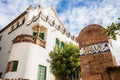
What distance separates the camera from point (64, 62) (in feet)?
51.2

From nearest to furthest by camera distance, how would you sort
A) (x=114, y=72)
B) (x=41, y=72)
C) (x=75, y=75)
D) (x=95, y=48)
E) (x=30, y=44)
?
(x=114, y=72)
(x=95, y=48)
(x=41, y=72)
(x=30, y=44)
(x=75, y=75)

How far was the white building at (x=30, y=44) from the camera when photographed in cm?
1369

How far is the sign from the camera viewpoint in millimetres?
4370

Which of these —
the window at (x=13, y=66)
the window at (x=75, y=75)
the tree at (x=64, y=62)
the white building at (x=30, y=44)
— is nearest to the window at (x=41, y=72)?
the white building at (x=30, y=44)

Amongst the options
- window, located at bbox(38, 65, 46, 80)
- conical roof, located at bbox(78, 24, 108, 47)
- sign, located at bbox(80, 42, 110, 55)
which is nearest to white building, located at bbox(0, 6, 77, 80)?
window, located at bbox(38, 65, 46, 80)

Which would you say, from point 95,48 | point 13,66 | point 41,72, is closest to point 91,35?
point 95,48

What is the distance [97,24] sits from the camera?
16.3 ft

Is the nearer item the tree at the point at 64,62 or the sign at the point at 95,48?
the sign at the point at 95,48

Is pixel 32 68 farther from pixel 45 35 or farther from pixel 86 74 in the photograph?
pixel 86 74

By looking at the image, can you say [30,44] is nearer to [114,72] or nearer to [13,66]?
[13,66]

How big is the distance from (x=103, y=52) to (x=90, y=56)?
419 millimetres

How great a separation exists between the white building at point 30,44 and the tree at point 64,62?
2.06 ft

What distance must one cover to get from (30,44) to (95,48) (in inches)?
436

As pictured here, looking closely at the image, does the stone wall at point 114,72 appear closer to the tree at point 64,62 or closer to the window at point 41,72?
the window at point 41,72
